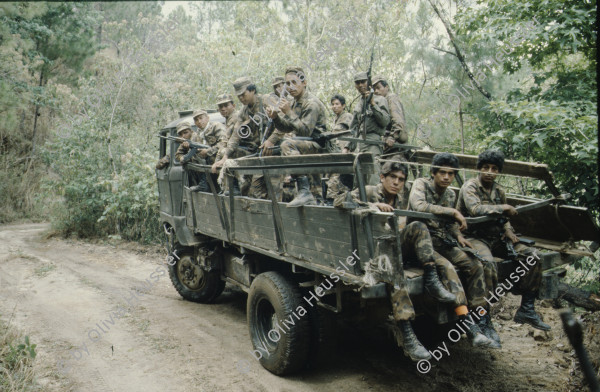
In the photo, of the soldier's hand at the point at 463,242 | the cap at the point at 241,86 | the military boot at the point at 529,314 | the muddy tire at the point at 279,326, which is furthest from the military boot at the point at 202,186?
the military boot at the point at 529,314

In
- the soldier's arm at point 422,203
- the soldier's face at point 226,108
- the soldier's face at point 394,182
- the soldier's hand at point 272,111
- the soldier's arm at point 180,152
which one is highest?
the soldier's face at point 226,108

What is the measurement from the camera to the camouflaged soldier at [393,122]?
561 cm

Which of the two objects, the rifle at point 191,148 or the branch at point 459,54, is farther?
the branch at point 459,54

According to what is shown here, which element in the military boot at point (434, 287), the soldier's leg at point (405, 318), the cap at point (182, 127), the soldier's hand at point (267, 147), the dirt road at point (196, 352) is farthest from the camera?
the cap at point (182, 127)

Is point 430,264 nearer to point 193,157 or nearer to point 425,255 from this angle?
point 425,255

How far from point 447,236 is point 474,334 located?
2.57 ft

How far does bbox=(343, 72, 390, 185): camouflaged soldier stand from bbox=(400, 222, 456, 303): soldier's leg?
2.19 metres

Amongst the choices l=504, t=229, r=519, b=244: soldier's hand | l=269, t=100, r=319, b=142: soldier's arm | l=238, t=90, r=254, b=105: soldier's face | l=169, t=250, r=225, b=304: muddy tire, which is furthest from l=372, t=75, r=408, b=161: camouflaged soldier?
l=169, t=250, r=225, b=304: muddy tire

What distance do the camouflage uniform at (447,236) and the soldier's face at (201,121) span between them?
3.43m

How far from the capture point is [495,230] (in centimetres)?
393

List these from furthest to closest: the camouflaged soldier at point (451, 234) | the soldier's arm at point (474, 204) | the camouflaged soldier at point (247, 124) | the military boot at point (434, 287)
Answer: the camouflaged soldier at point (247, 124)
the soldier's arm at point (474, 204)
the camouflaged soldier at point (451, 234)
the military boot at point (434, 287)

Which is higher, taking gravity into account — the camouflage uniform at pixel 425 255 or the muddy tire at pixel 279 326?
the camouflage uniform at pixel 425 255

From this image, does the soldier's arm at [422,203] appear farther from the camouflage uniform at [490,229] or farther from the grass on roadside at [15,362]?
the grass on roadside at [15,362]

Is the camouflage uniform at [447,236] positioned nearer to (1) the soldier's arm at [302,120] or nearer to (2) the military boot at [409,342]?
(2) the military boot at [409,342]
